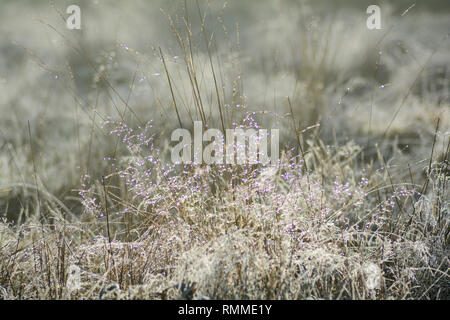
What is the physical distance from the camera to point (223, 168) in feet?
5.27

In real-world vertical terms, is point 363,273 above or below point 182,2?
below

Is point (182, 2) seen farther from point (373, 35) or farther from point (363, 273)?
point (373, 35)

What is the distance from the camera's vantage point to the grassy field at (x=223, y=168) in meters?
1.32

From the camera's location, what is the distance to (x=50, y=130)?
3.47 m

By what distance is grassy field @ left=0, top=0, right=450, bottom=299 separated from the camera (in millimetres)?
1320

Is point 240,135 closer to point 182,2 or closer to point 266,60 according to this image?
point 182,2

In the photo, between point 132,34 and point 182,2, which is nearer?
point 182,2

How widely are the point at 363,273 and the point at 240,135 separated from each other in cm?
67

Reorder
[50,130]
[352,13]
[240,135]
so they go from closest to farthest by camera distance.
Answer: [240,135], [50,130], [352,13]
